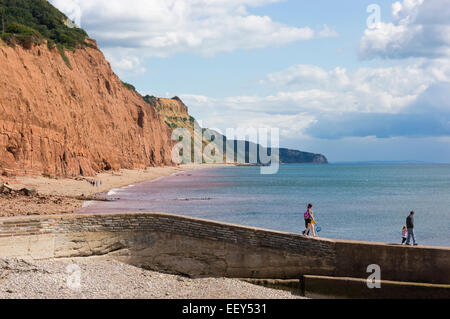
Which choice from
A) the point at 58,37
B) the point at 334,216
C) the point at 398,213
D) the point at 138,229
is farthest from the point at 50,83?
the point at 138,229

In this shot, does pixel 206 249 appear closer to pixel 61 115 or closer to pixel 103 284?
pixel 103 284

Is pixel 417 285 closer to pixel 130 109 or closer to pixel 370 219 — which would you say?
pixel 370 219

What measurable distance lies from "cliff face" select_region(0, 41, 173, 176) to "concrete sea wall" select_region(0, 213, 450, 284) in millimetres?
30383

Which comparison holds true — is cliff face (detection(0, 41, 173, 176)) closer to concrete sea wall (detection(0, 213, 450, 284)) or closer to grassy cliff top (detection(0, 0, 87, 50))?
grassy cliff top (detection(0, 0, 87, 50))

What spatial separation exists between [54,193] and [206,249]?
28.8 meters

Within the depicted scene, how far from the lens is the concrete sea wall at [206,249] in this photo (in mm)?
12125

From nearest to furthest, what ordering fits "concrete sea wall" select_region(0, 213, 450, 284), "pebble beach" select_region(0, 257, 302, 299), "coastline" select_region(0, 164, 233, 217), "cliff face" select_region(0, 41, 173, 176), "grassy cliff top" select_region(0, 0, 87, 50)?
"pebble beach" select_region(0, 257, 302, 299)
"concrete sea wall" select_region(0, 213, 450, 284)
"coastline" select_region(0, 164, 233, 217)
"cliff face" select_region(0, 41, 173, 176)
"grassy cliff top" select_region(0, 0, 87, 50)

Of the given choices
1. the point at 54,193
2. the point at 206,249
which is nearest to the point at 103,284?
the point at 206,249

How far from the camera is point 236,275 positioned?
42.7ft

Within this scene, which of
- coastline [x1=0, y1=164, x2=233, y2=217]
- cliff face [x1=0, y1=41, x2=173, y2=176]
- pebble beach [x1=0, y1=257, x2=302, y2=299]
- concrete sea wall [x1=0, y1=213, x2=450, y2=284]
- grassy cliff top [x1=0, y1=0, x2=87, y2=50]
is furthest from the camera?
grassy cliff top [x1=0, y1=0, x2=87, y2=50]

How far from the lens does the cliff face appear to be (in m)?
43.7

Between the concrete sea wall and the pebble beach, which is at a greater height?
the concrete sea wall

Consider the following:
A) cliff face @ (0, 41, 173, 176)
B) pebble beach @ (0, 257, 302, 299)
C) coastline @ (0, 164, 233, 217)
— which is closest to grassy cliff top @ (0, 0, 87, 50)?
cliff face @ (0, 41, 173, 176)

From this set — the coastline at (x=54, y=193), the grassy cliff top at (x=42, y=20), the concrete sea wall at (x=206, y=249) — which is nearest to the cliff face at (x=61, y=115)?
the coastline at (x=54, y=193)
